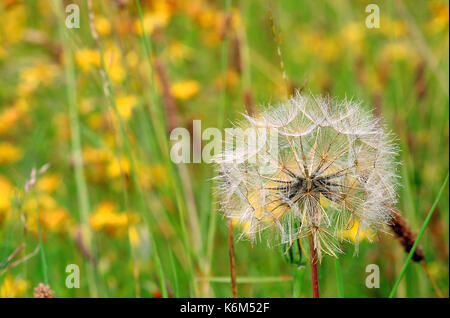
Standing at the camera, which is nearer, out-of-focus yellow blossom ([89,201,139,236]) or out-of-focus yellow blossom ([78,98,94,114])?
out-of-focus yellow blossom ([89,201,139,236])

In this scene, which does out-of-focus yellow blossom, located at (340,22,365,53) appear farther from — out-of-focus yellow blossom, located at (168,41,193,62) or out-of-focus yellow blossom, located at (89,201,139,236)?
out-of-focus yellow blossom, located at (89,201,139,236)

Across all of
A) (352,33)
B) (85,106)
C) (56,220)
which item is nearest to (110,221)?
(56,220)

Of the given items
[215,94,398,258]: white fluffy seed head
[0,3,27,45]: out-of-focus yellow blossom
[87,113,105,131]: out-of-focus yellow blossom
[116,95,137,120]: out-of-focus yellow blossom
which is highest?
[0,3,27,45]: out-of-focus yellow blossom

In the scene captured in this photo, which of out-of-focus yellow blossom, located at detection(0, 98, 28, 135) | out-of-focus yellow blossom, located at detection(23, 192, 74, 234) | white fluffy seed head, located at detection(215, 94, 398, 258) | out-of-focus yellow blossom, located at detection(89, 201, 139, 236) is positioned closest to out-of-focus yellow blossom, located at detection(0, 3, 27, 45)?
out-of-focus yellow blossom, located at detection(0, 98, 28, 135)

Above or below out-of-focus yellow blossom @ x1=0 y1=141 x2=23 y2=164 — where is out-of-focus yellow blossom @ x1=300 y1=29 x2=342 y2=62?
above

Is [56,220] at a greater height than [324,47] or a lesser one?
lesser

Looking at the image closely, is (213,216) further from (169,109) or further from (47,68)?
(47,68)

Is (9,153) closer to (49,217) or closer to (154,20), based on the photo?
(49,217)

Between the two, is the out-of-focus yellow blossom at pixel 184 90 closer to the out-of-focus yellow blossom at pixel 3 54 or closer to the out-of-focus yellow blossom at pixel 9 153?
the out-of-focus yellow blossom at pixel 9 153
